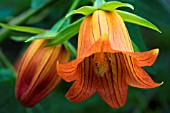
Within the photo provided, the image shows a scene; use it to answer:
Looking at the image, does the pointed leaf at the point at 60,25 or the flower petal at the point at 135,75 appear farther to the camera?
the pointed leaf at the point at 60,25

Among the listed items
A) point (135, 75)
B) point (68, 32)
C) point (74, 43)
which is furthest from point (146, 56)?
point (74, 43)

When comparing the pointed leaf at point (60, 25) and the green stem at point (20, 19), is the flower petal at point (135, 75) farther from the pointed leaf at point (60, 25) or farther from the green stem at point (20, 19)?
the green stem at point (20, 19)

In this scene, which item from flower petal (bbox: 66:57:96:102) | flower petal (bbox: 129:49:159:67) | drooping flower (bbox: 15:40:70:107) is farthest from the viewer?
drooping flower (bbox: 15:40:70:107)

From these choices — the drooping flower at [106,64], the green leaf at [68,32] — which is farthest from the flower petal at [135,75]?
the green leaf at [68,32]

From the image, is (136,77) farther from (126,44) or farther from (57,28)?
(57,28)

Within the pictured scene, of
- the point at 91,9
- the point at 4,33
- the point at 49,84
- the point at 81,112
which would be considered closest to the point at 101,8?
the point at 91,9

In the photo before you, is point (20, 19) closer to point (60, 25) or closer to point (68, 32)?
point (60, 25)

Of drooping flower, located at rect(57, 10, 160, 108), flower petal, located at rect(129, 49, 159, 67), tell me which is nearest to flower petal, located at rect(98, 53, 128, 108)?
drooping flower, located at rect(57, 10, 160, 108)

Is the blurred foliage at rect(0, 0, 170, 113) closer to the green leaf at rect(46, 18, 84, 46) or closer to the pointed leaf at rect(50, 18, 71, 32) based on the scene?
the pointed leaf at rect(50, 18, 71, 32)
